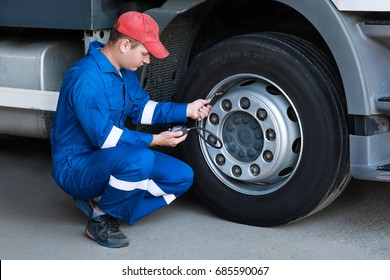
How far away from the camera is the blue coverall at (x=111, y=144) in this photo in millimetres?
4383

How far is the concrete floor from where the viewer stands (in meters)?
4.38

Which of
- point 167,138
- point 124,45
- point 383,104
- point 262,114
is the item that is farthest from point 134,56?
point 383,104

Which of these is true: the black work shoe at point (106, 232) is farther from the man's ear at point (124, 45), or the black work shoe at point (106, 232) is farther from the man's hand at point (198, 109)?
the man's ear at point (124, 45)

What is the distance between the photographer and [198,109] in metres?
4.66

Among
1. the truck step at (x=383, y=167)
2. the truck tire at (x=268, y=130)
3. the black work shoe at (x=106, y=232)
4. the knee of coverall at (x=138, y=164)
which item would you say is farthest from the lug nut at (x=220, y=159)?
the truck step at (x=383, y=167)

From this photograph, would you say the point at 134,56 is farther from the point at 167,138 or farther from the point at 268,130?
the point at 268,130

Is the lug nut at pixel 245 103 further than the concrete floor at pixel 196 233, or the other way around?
the lug nut at pixel 245 103

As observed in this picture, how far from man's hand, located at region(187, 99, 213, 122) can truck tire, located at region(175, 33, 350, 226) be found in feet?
0.17

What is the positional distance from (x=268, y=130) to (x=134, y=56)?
74 centimetres

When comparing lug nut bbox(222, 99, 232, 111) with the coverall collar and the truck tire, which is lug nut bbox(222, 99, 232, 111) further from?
the coverall collar

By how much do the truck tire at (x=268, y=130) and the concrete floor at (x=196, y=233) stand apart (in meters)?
0.14

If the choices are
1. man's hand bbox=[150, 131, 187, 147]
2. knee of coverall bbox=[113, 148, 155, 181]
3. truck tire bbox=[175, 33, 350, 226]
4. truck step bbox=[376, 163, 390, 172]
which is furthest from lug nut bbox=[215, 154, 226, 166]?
truck step bbox=[376, 163, 390, 172]

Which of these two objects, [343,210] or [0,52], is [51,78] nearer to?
[0,52]
